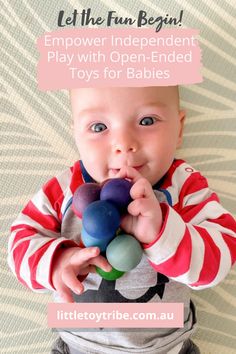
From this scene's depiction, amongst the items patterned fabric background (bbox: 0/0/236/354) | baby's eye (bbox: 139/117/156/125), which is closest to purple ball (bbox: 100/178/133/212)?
baby's eye (bbox: 139/117/156/125)

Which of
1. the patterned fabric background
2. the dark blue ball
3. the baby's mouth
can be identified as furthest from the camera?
the patterned fabric background

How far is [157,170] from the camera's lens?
0.63 meters

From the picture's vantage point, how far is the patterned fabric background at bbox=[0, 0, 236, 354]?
75cm

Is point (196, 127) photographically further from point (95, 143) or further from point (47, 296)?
point (47, 296)

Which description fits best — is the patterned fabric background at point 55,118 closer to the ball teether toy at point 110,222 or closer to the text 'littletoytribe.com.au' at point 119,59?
the text 'littletoytribe.com.au' at point 119,59

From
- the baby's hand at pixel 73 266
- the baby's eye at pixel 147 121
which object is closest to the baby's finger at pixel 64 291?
the baby's hand at pixel 73 266

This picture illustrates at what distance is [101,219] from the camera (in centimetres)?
50

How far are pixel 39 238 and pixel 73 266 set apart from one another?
0.10m

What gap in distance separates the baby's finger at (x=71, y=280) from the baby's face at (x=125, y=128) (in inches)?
5.0

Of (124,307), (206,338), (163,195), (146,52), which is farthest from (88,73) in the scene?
(206,338)

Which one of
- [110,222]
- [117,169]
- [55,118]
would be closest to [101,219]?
[110,222]

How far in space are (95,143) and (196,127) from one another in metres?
0.22

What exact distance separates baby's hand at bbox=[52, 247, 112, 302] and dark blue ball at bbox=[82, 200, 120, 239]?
0.02 m

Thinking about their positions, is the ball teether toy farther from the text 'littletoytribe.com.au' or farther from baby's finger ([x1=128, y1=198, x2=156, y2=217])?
the text 'littletoytribe.com.au'
